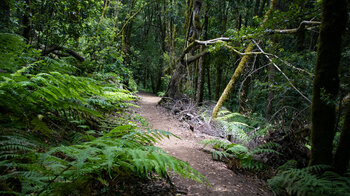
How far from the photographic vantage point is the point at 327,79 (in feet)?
7.09

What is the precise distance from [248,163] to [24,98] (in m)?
3.95

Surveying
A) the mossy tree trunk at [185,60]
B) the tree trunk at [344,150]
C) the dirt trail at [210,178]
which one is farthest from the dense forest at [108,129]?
the mossy tree trunk at [185,60]

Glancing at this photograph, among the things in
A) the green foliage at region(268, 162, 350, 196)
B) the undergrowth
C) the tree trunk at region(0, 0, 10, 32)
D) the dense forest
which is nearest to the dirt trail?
the dense forest

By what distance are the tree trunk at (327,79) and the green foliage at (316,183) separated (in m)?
0.16

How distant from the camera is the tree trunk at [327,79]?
204cm

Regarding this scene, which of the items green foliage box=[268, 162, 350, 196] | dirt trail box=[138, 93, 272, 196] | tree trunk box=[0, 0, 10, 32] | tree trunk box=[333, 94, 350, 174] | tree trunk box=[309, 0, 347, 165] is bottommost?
dirt trail box=[138, 93, 272, 196]

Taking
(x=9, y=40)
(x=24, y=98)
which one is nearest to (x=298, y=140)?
(x=24, y=98)

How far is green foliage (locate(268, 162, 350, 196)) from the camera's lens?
193 centimetres

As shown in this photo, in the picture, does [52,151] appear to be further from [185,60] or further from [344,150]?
[185,60]

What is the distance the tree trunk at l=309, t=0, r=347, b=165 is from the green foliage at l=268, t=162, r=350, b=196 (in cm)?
16

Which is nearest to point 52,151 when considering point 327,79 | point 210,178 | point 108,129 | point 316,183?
point 108,129

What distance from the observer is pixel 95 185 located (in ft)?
5.59

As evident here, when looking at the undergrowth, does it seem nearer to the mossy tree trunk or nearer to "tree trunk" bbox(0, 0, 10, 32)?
"tree trunk" bbox(0, 0, 10, 32)

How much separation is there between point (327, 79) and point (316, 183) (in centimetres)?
134
